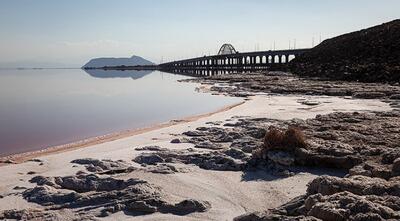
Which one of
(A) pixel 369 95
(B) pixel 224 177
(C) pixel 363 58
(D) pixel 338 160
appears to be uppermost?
(C) pixel 363 58

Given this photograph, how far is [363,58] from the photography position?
46.6 m

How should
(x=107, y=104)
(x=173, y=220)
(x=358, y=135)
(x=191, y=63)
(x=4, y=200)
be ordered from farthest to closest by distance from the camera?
(x=191, y=63)
(x=107, y=104)
(x=358, y=135)
(x=4, y=200)
(x=173, y=220)

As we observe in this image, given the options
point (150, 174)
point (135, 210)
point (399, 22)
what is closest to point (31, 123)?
point (150, 174)

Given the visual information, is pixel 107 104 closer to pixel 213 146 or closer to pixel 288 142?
pixel 213 146

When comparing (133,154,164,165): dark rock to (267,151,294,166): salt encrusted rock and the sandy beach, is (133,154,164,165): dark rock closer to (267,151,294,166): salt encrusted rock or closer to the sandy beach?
the sandy beach

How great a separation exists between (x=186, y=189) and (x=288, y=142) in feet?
9.25

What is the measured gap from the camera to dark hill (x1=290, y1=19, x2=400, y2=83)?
36875 millimetres

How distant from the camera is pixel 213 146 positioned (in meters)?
11.5

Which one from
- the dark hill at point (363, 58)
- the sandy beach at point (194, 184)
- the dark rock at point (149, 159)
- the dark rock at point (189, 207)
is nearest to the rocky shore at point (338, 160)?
the sandy beach at point (194, 184)

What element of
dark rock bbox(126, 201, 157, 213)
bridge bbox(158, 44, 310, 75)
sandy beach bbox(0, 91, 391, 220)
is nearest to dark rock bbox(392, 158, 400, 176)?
sandy beach bbox(0, 91, 391, 220)

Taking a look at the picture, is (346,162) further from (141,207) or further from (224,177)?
(141,207)

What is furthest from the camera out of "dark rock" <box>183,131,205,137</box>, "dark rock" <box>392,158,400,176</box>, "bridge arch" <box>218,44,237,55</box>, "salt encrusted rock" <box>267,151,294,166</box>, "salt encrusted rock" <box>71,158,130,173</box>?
"bridge arch" <box>218,44,237,55</box>

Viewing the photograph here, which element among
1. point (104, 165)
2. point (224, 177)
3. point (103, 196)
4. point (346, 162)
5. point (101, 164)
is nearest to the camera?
point (103, 196)

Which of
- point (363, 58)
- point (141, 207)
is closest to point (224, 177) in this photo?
point (141, 207)
